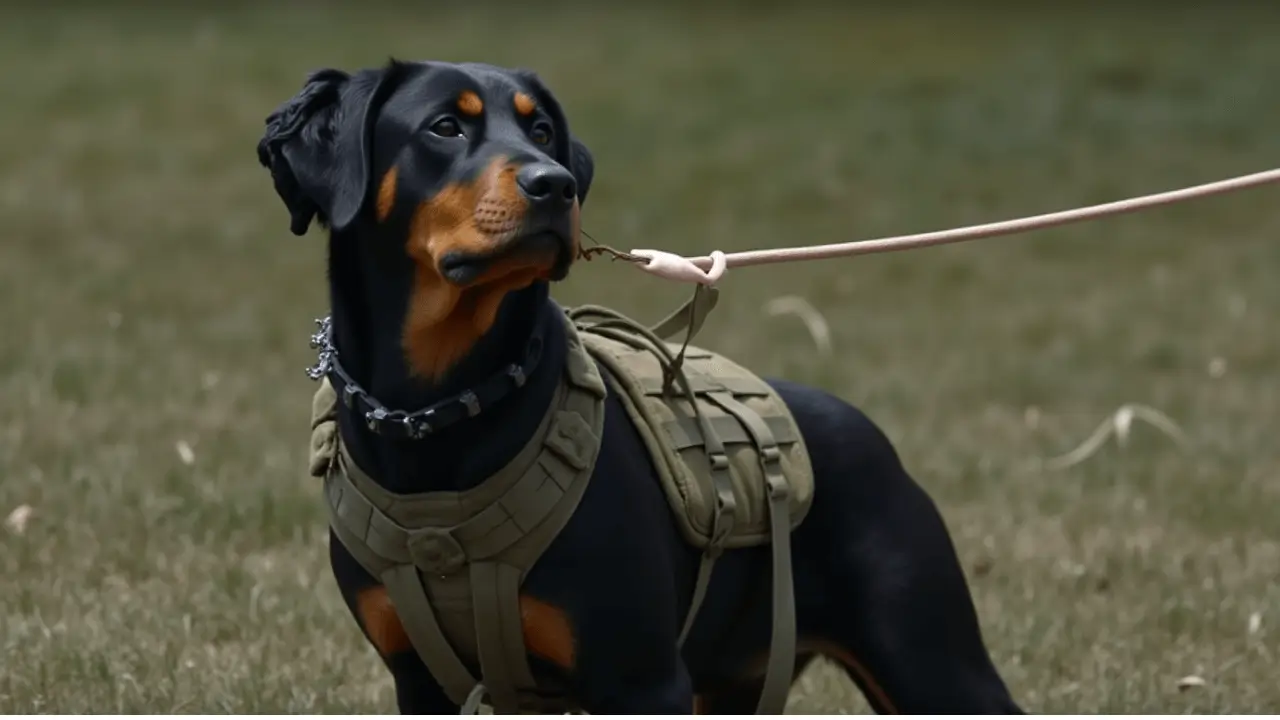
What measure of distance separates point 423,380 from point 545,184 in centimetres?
46

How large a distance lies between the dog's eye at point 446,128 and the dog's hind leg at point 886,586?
3.36ft

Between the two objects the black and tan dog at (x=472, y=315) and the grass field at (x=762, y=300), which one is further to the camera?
the grass field at (x=762, y=300)

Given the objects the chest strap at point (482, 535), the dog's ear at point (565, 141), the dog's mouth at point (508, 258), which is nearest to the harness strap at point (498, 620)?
the chest strap at point (482, 535)

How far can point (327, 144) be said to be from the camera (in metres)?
3.32

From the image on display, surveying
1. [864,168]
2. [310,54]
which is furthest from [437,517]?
[310,54]

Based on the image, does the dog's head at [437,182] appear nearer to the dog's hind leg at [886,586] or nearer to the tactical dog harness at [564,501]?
the tactical dog harness at [564,501]

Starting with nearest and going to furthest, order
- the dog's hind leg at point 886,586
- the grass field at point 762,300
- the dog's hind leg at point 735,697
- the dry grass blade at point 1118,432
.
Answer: the dog's hind leg at point 886,586 < the dog's hind leg at point 735,697 < the grass field at point 762,300 < the dry grass blade at point 1118,432

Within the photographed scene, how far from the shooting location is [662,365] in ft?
12.1

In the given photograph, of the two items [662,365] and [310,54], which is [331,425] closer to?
[662,365]

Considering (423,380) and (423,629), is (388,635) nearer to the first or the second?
(423,629)

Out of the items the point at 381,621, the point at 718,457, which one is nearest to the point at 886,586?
the point at 718,457

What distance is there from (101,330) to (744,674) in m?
6.25

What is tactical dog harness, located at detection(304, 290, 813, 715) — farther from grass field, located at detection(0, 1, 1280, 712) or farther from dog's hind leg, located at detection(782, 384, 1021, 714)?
grass field, located at detection(0, 1, 1280, 712)

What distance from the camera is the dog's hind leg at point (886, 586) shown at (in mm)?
3674
